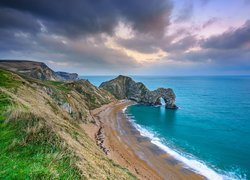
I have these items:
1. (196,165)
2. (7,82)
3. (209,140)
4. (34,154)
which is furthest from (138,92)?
(34,154)

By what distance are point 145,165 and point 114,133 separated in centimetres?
2060

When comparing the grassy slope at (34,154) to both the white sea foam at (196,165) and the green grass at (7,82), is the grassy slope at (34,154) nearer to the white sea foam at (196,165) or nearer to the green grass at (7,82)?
the green grass at (7,82)

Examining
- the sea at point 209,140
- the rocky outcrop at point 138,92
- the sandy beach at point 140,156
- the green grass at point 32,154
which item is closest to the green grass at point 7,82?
the green grass at point 32,154

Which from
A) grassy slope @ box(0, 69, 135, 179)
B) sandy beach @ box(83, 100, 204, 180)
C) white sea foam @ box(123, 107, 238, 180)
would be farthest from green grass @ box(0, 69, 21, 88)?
white sea foam @ box(123, 107, 238, 180)

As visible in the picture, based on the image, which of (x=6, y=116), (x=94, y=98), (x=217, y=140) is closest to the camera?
(x=6, y=116)

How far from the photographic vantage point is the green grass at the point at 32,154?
311 inches

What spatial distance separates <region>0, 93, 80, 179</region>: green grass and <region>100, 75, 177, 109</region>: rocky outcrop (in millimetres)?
94473

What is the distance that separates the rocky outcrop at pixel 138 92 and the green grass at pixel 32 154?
94473mm

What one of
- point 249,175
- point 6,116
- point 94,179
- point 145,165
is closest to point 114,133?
point 145,165

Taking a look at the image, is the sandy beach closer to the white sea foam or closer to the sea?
the white sea foam

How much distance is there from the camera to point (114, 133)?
177ft

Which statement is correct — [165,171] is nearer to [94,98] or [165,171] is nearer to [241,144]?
[241,144]

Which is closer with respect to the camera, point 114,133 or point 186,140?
point 186,140

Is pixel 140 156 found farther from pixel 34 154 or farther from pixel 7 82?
pixel 7 82
